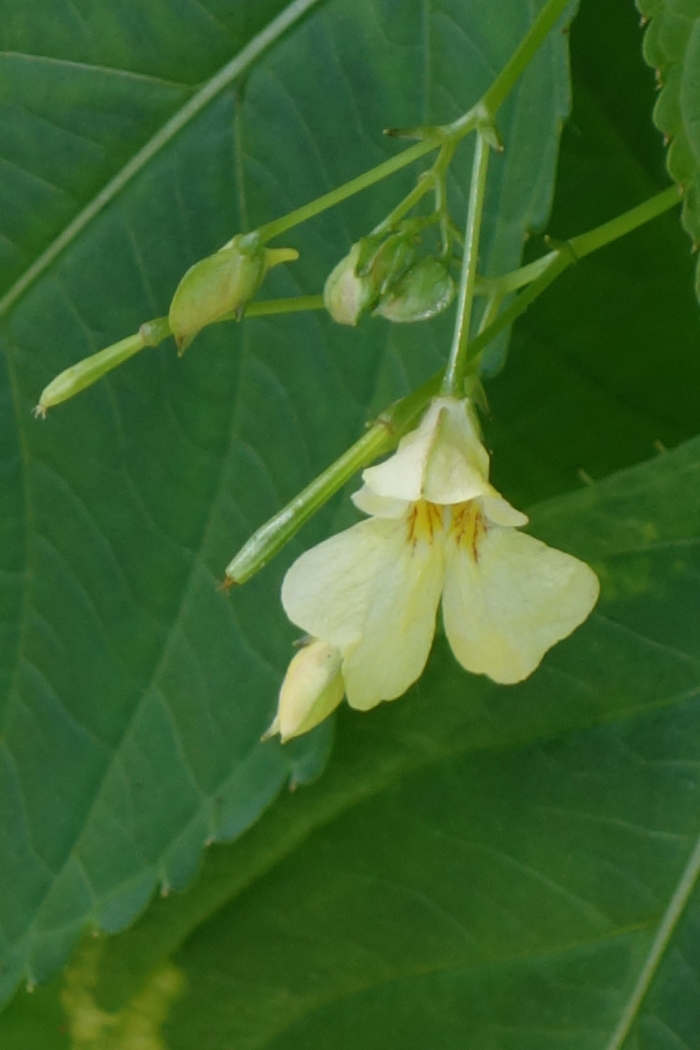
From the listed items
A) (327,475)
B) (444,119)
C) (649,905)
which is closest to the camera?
(327,475)

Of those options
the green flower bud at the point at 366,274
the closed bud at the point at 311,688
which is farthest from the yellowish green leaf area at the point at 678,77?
the closed bud at the point at 311,688

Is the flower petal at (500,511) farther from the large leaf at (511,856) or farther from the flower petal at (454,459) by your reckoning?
the large leaf at (511,856)

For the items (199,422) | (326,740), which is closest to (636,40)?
(199,422)

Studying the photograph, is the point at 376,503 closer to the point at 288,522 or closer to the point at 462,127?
the point at 288,522

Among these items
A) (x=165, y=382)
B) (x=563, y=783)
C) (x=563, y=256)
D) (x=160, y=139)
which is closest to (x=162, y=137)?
(x=160, y=139)

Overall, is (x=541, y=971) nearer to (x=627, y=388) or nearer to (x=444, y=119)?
(x=627, y=388)

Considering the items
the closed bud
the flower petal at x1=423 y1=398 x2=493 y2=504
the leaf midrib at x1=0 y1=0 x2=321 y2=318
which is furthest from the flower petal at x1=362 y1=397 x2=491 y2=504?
the leaf midrib at x1=0 y1=0 x2=321 y2=318
